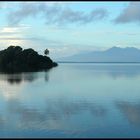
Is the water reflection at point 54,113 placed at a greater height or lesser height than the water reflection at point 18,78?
greater

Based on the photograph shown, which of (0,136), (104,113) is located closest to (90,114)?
(104,113)

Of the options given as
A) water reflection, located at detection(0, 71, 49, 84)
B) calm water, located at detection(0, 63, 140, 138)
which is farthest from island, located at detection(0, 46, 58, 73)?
calm water, located at detection(0, 63, 140, 138)

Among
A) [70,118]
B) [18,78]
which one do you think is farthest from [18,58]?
[70,118]

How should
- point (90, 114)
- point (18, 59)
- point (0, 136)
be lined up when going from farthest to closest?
point (18, 59) → point (90, 114) → point (0, 136)

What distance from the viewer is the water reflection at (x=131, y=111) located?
56.6ft

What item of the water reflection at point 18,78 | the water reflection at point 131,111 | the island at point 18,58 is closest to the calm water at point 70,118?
the water reflection at point 131,111

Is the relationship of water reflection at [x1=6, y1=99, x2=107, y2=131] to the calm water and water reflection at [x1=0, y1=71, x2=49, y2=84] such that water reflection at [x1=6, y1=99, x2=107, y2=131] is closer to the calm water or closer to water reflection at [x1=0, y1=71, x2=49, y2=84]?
the calm water

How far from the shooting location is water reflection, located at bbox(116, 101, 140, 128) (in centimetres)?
1724

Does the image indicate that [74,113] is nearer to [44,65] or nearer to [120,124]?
[120,124]

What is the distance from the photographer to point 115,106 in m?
21.9

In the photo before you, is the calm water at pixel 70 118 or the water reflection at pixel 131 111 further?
the water reflection at pixel 131 111

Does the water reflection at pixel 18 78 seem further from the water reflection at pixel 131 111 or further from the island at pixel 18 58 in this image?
the island at pixel 18 58

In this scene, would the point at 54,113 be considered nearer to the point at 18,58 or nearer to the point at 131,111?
the point at 131,111

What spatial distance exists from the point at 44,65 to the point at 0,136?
313ft
